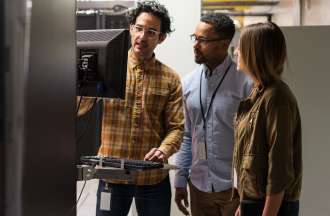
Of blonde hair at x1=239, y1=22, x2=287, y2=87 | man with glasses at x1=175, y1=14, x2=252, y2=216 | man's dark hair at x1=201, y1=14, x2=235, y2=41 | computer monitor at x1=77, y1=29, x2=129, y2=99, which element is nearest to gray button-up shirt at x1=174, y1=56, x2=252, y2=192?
man with glasses at x1=175, y1=14, x2=252, y2=216

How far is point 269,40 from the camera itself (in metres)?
1.41

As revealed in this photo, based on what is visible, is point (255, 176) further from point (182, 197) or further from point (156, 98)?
point (182, 197)

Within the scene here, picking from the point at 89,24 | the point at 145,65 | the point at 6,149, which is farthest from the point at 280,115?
the point at 6,149

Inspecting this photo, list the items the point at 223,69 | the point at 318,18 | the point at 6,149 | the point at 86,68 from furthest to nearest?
the point at 318,18 → the point at 223,69 → the point at 86,68 → the point at 6,149

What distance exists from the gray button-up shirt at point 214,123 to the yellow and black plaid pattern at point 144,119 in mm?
190

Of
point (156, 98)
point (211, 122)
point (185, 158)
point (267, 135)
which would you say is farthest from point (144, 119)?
point (267, 135)

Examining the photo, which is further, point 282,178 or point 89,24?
point 89,24

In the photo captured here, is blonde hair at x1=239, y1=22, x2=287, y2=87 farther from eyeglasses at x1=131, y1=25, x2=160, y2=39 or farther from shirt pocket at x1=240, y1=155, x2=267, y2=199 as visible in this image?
eyeglasses at x1=131, y1=25, x2=160, y2=39

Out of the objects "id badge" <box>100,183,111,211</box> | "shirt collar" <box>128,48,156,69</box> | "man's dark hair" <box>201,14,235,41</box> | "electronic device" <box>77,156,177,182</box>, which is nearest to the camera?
"electronic device" <box>77,156,177,182</box>

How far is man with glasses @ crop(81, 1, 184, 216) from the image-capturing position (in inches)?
68.2

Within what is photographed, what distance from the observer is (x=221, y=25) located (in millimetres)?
2059

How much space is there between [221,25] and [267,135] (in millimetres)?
845

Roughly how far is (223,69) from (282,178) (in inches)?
31.5

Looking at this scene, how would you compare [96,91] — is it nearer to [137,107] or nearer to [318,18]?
[137,107]
